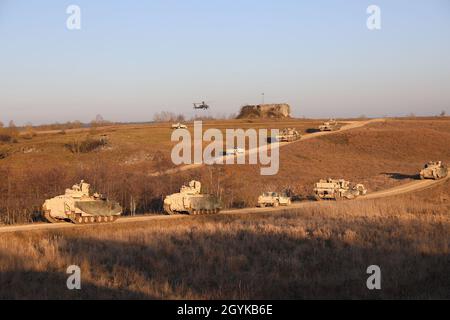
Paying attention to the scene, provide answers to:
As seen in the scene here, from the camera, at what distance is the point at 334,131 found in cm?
9888

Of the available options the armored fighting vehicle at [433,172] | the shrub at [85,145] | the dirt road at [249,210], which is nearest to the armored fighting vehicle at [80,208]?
the dirt road at [249,210]

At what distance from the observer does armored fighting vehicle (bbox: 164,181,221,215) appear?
40.7 m

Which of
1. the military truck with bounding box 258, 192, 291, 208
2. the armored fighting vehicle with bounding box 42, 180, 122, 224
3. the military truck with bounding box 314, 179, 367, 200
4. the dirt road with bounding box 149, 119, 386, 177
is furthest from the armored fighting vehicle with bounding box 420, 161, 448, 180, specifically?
the armored fighting vehicle with bounding box 42, 180, 122, 224

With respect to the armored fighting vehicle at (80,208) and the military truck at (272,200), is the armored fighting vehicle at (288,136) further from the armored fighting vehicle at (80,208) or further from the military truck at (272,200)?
the armored fighting vehicle at (80,208)

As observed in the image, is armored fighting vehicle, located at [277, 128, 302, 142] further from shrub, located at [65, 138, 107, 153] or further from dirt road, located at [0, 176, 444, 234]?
dirt road, located at [0, 176, 444, 234]

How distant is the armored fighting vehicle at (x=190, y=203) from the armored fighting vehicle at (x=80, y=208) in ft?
12.4

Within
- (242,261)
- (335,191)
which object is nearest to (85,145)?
(335,191)

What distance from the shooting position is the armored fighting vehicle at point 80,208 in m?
36.6

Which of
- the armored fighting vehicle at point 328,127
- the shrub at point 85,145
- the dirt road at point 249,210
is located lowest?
the dirt road at point 249,210

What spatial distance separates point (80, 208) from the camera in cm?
3719

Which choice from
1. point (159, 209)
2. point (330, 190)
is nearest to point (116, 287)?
point (159, 209)

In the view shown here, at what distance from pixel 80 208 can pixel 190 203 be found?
772 cm
